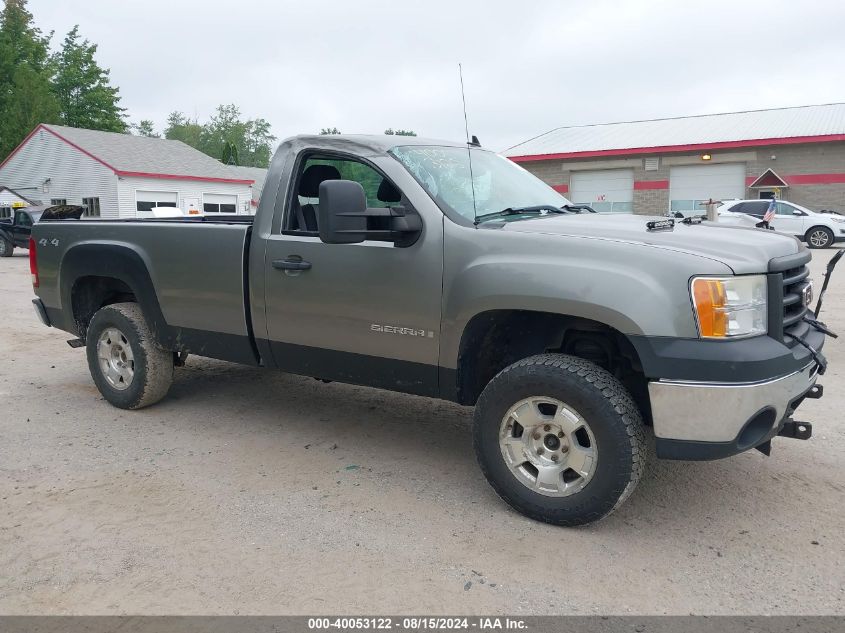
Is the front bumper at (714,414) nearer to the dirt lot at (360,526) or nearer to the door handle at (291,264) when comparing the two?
the dirt lot at (360,526)

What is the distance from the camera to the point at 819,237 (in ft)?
73.5

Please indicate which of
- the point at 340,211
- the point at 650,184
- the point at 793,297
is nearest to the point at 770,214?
the point at 793,297

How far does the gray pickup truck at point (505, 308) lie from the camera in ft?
10.4

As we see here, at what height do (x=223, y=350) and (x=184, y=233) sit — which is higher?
(x=184, y=233)

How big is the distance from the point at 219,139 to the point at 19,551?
330ft

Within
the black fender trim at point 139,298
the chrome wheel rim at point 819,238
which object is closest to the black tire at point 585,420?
the black fender trim at point 139,298

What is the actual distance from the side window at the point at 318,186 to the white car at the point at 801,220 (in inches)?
777

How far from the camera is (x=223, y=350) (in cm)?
489

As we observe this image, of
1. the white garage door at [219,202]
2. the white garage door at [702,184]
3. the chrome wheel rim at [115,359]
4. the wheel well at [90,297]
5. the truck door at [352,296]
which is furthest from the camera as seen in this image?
the white garage door at [219,202]

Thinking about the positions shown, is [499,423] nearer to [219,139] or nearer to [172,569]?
[172,569]

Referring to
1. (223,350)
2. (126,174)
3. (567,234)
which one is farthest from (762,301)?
(126,174)

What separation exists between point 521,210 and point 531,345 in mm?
820

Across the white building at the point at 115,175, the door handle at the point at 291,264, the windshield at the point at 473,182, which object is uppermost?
the white building at the point at 115,175

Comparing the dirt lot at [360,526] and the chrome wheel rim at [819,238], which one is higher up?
the chrome wheel rim at [819,238]
